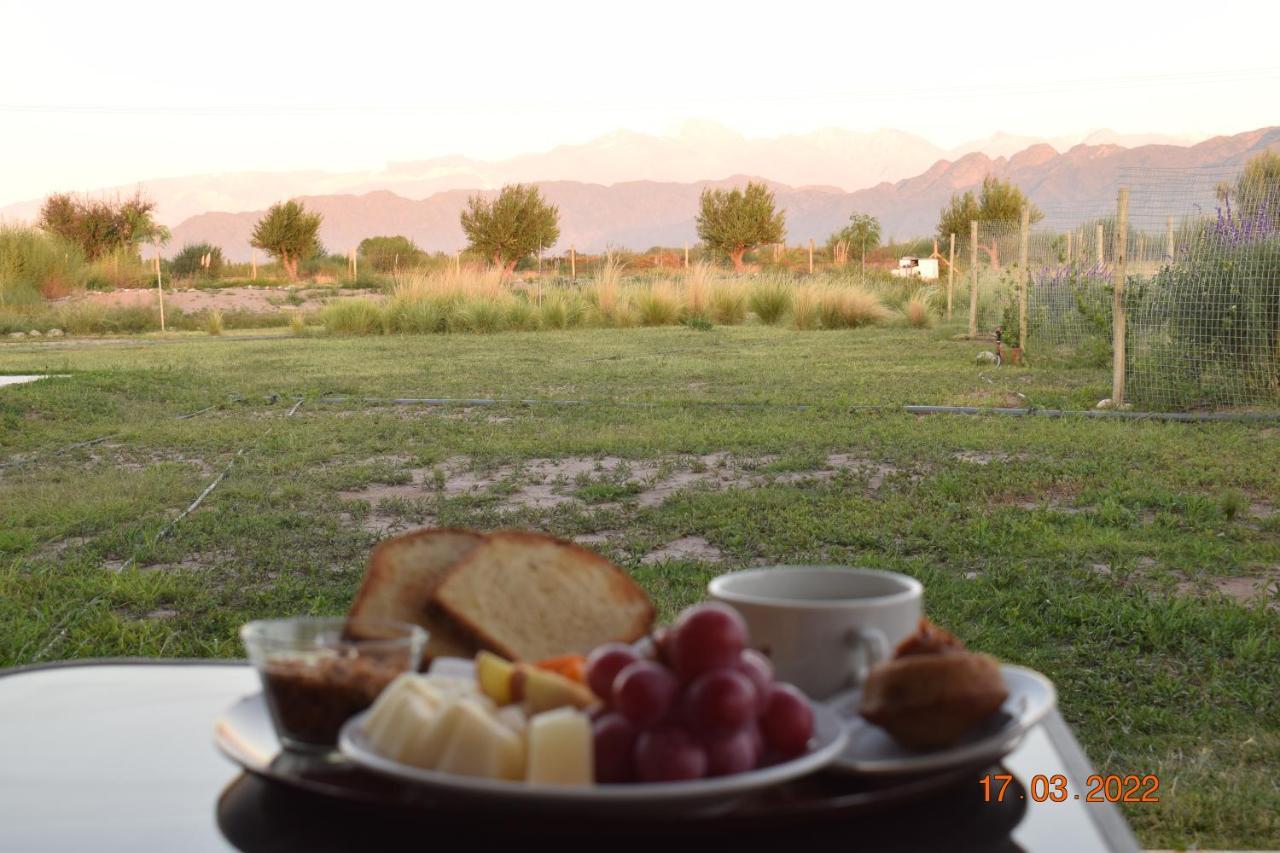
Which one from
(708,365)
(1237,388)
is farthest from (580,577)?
(708,365)

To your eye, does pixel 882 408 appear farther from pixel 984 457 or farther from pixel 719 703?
pixel 719 703

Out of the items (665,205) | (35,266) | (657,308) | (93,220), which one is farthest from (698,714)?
(665,205)

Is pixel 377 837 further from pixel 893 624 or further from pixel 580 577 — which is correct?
pixel 893 624

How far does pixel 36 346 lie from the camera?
15.5 m

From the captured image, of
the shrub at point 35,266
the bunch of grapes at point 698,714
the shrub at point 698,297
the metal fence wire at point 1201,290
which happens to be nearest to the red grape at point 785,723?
the bunch of grapes at point 698,714

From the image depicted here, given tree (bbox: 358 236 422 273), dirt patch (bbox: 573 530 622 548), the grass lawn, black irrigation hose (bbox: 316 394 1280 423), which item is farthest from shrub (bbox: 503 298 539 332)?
tree (bbox: 358 236 422 273)

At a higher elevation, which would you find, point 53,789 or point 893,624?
point 893,624

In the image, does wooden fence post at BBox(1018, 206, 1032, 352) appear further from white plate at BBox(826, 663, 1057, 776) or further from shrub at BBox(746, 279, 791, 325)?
white plate at BBox(826, 663, 1057, 776)

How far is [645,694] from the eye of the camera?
2.13ft

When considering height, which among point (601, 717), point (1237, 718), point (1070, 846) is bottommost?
point (1237, 718)

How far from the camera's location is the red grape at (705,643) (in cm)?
67

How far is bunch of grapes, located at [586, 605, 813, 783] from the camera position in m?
0.64

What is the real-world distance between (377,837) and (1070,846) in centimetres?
43

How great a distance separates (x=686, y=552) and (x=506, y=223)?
3598 centimetres
